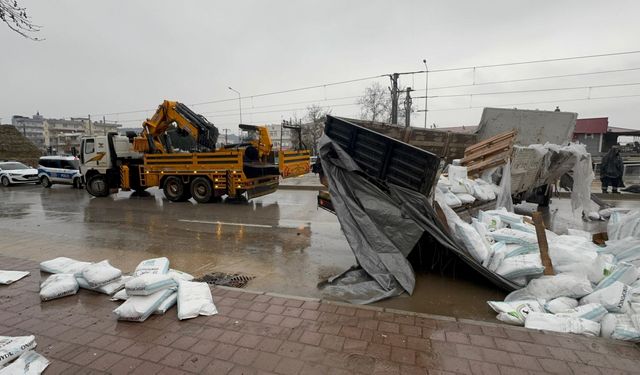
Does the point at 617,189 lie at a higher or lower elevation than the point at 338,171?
lower

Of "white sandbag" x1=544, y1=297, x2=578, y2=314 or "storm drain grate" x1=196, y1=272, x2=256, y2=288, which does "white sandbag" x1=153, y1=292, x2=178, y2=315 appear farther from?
"white sandbag" x1=544, y1=297, x2=578, y2=314

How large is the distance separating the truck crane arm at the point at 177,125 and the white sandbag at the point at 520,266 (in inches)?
397

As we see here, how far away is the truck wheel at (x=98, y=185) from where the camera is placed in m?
13.6

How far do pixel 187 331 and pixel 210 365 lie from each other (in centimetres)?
62

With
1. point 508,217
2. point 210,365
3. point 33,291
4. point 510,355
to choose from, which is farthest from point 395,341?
point 33,291

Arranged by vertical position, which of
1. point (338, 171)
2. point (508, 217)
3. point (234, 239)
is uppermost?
point (338, 171)

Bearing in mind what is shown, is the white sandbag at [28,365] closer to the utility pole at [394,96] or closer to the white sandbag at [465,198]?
the white sandbag at [465,198]

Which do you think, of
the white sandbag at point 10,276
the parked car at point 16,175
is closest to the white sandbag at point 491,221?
the white sandbag at point 10,276

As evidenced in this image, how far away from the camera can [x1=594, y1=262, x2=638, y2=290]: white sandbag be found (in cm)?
357

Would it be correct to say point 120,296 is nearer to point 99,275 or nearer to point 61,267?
point 99,275

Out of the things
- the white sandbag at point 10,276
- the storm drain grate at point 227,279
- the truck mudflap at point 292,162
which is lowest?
the storm drain grate at point 227,279

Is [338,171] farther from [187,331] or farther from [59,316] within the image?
[59,316]

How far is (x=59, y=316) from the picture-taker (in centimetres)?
356

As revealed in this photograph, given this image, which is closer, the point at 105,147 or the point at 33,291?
the point at 33,291
